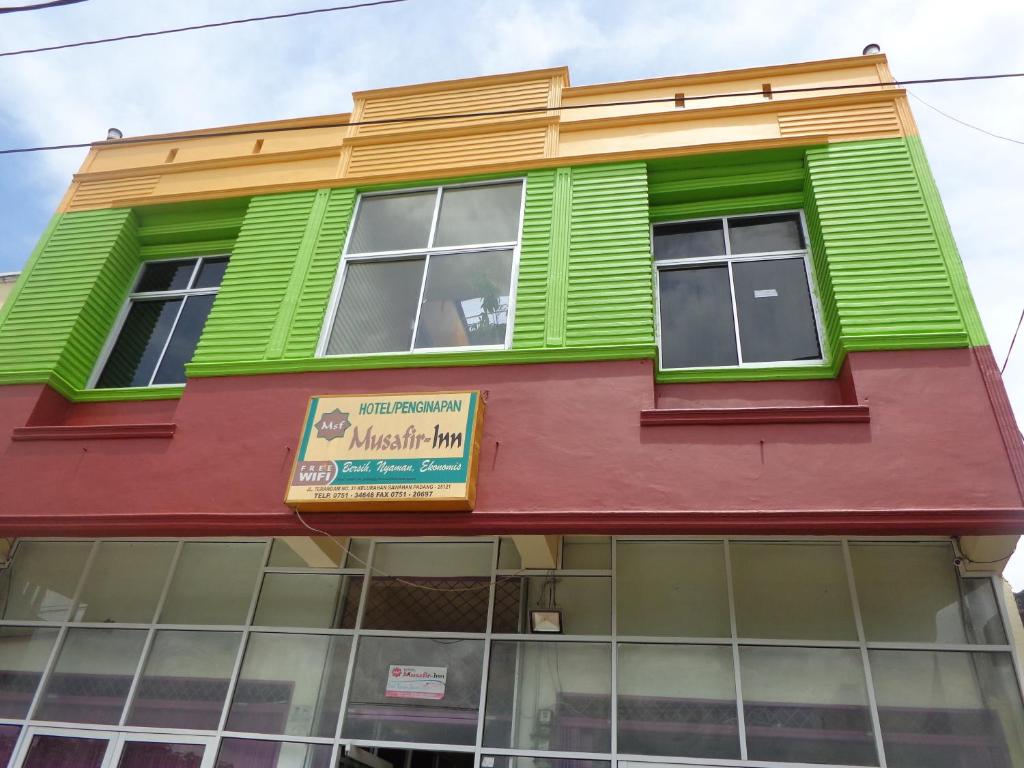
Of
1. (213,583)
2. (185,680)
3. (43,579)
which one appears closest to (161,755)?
(185,680)

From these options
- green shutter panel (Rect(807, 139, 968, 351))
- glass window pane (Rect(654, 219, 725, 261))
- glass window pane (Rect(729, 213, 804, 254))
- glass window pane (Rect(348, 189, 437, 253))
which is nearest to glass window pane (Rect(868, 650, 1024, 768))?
green shutter panel (Rect(807, 139, 968, 351))

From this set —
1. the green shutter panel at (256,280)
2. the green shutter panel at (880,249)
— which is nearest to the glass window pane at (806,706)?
the green shutter panel at (880,249)

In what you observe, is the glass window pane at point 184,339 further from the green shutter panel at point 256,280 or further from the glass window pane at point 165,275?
the green shutter panel at point 256,280

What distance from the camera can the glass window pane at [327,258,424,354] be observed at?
7.58 metres

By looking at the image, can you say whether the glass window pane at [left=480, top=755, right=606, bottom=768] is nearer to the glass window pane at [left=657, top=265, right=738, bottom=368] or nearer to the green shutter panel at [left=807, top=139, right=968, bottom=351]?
the glass window pane at [left=657, top=265, right=738, bottom=368]

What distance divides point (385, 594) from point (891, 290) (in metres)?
5.51

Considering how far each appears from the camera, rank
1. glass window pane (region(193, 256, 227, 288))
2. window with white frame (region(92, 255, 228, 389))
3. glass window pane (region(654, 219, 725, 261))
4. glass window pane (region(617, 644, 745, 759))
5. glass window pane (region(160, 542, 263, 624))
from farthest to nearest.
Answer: glass window pane (region(193, 256, 227, 288))
window with white frame (region(92, 255, 228, 389))
glass window pane (region(654, 219, 725, 261))
glass window pane (region(160, 542, 263, 624))
glass window pane (region(617, 644, 745, 759))

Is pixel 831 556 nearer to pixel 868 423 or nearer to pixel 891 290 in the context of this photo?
pixel 868 423

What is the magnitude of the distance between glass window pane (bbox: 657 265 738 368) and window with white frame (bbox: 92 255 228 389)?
18.3 ft

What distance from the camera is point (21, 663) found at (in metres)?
7.27

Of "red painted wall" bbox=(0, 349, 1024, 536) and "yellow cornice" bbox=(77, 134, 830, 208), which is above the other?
"yellow cornice" bbox=(77, 134, 830, 208)

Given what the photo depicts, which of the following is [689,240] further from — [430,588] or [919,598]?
[430,588]

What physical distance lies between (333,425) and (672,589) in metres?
3.40

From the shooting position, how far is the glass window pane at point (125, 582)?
7371mm
